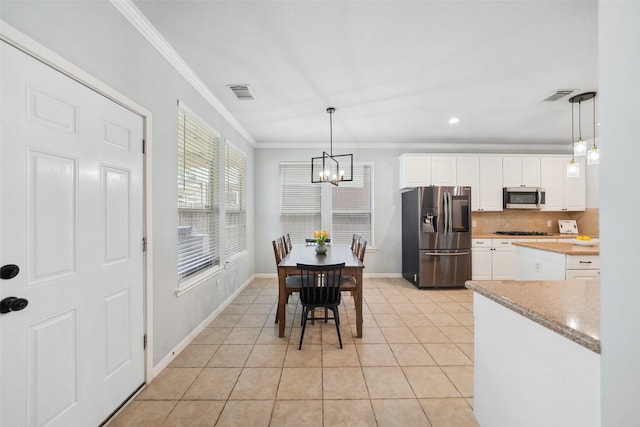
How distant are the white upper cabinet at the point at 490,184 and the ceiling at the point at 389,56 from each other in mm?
951

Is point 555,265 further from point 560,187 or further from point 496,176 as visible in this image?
point 560,187

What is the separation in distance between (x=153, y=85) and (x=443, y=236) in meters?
4.46

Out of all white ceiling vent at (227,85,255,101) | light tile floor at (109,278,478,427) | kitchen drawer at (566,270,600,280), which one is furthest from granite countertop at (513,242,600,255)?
white ceiling vent at (227,85,255,101)

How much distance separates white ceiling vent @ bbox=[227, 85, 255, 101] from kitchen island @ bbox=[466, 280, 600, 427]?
114 inches

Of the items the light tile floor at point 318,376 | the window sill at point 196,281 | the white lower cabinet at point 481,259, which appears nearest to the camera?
the light tile floor at point 318,376

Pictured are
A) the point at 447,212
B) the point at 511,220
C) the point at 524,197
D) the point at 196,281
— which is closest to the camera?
the point at 196,281

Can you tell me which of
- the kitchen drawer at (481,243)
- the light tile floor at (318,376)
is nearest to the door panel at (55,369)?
the light tile floor at (318,376)

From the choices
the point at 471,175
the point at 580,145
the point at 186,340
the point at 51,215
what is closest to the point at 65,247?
the point at 51,215

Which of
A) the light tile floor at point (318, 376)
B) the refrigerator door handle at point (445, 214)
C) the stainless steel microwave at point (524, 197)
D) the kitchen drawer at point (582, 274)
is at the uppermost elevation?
the stainless steel microwave at point (524, 197)

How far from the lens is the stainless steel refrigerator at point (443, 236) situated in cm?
460

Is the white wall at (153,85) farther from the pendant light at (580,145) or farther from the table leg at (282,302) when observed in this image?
the pendant light at (580,145)

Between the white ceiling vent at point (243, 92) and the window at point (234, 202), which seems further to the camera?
the window at point (234, 202)

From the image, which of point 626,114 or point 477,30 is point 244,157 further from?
point 626,114

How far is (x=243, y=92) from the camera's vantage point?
3133 millimetres
